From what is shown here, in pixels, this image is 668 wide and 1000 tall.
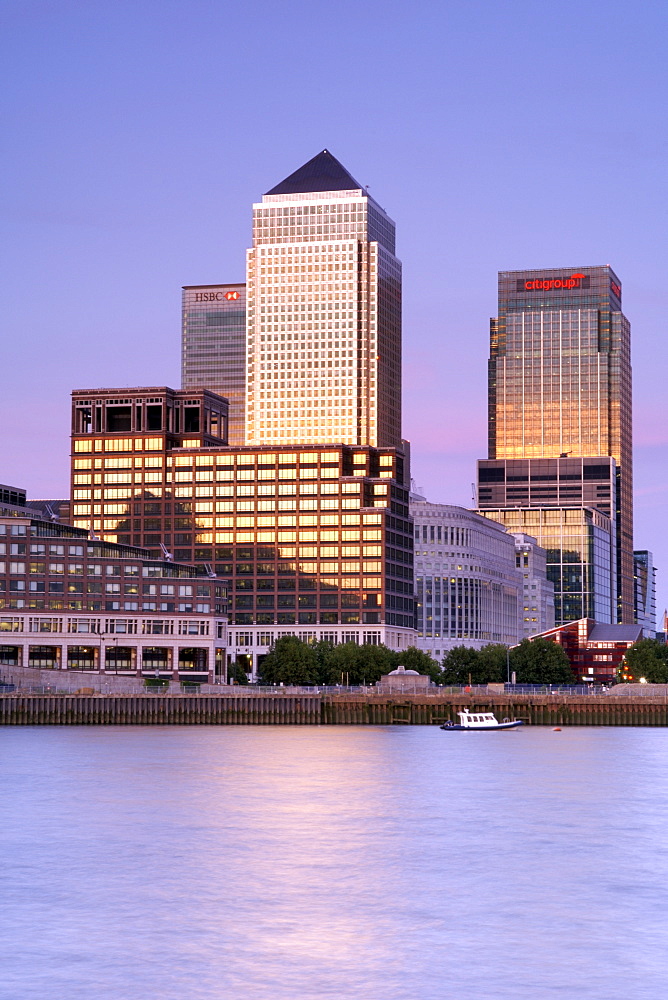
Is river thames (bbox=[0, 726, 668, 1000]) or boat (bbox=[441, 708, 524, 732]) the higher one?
river thames (bbox=[0, 726, 668, 1000])

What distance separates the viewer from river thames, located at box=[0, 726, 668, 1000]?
142 feet

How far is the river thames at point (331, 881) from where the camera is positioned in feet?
142

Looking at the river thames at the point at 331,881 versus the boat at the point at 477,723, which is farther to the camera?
the boat at the point at 477,723

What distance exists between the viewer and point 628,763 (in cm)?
12575

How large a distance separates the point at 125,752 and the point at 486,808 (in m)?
51.9

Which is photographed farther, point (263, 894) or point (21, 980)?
point (263, 894)

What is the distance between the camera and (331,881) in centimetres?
6028

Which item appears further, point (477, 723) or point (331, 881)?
point (477, 723)

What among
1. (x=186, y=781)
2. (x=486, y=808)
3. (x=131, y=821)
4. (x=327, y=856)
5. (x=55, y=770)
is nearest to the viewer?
(x=327, y=856)

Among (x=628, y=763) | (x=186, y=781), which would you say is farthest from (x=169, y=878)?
(x=628, y=763)

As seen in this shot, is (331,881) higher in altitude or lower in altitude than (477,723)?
higher

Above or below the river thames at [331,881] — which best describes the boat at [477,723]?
below

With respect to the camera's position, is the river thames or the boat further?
the boat

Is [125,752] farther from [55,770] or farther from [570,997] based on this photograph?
[570,997]
